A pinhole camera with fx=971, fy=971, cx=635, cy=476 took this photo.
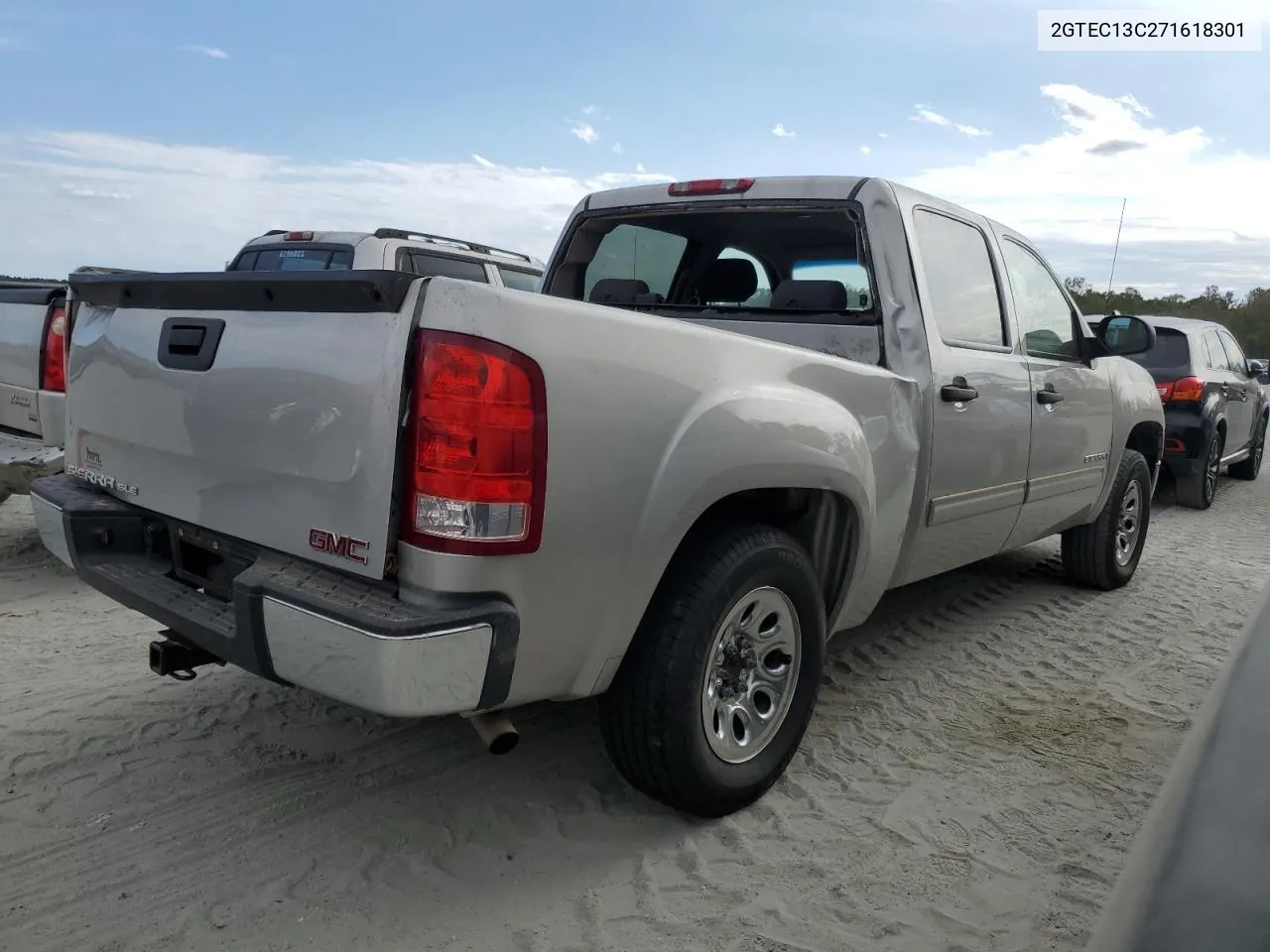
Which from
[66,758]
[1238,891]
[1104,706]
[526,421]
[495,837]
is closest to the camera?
[526,421]

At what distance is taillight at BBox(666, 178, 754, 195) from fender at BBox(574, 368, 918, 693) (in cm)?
102

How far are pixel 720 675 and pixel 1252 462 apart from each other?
430 inches

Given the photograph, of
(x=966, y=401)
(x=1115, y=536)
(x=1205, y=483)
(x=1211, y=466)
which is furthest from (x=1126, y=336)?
(x=1211, y=466)

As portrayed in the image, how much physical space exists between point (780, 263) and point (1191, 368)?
246 inches

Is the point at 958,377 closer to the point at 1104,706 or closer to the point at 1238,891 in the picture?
the point at 1104,706

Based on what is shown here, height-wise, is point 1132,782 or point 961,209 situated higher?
point 961,209

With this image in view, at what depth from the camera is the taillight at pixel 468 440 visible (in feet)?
6.58

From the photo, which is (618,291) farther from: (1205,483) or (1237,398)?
(1237,398)

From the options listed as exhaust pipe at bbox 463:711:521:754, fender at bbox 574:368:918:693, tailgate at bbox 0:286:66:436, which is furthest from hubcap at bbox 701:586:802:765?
tailgate at bbox 0:286:66:436

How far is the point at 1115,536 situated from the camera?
17.7 feet

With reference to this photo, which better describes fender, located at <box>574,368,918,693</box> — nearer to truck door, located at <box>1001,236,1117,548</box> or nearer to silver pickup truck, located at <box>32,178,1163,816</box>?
silver pickup truck, located at <box>32,178,1163,816</box>

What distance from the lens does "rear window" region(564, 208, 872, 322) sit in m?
3.91

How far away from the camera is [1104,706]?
3820 millimetres

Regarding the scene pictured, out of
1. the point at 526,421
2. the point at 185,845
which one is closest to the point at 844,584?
the point at 526,421
